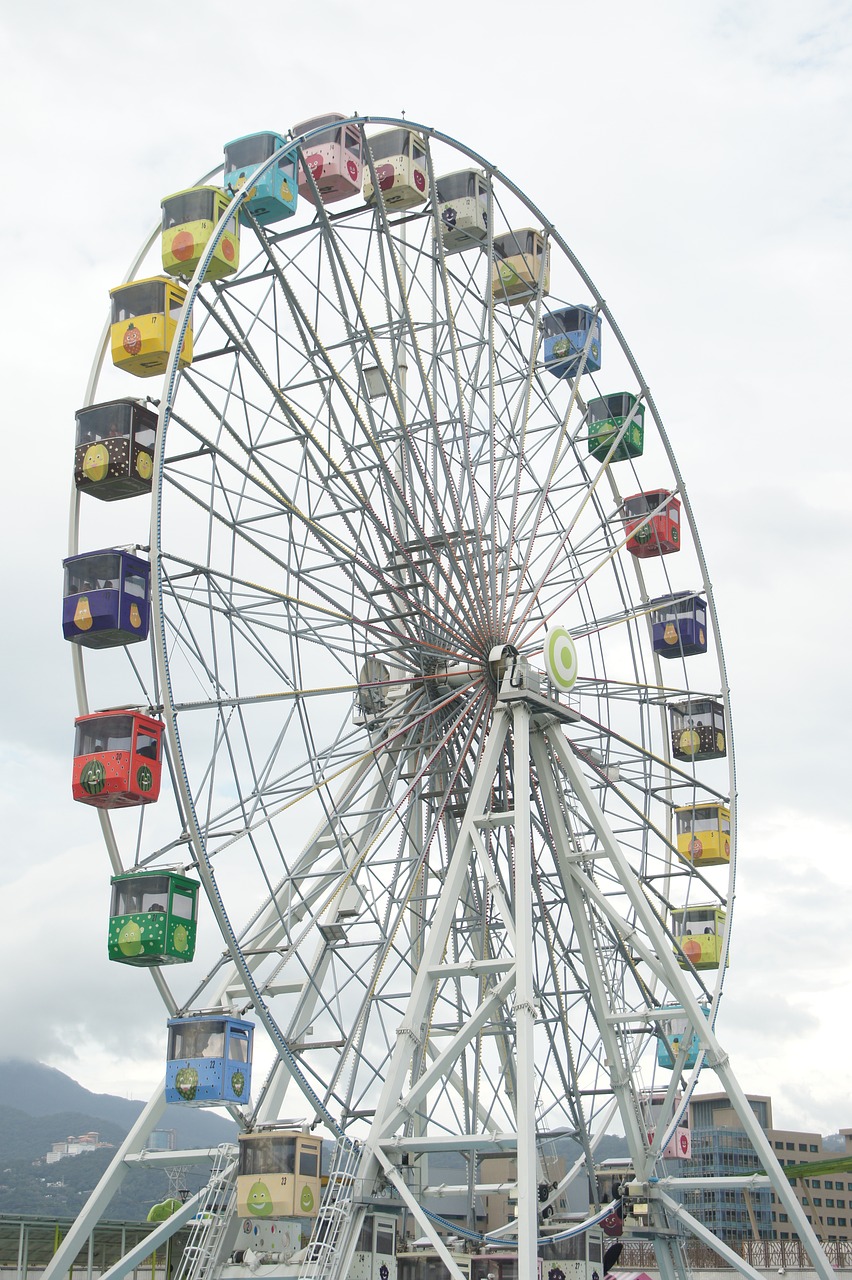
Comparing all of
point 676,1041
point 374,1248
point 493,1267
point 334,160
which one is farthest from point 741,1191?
point 334,160

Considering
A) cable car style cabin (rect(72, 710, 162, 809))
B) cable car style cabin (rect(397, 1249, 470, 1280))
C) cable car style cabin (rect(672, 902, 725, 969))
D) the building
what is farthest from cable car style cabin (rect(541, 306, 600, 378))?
the building

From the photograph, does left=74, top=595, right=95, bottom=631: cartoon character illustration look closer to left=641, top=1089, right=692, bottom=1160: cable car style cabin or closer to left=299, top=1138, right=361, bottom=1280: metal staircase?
left=299, top=1138, right=361, bottom=1280: metal staircase

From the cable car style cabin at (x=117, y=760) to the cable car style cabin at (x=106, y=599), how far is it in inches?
50.1

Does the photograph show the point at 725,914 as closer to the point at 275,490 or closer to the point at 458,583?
the point at 458,583

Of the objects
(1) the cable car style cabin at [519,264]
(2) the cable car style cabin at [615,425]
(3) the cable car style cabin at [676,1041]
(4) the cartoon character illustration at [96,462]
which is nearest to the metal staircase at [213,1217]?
(3) the cable car style cabin at [676,1041]

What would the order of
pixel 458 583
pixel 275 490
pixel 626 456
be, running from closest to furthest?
pixel 275 490 < pixel 458 583 < pixel 626 456

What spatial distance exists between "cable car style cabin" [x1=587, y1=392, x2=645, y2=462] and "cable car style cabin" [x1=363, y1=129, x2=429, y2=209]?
6.25 meters

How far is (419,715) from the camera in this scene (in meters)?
27.9

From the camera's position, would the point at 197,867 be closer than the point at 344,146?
Yes

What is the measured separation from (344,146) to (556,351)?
25.6 feet

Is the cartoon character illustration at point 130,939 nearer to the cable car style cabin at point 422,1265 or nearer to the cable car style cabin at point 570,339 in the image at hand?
the cable car style cabin at point 422,1265

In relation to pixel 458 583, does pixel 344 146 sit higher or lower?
higher

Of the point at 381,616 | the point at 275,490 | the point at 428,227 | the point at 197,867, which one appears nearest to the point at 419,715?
the point at 381,616

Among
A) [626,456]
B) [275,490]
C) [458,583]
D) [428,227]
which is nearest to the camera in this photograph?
[275,490]
